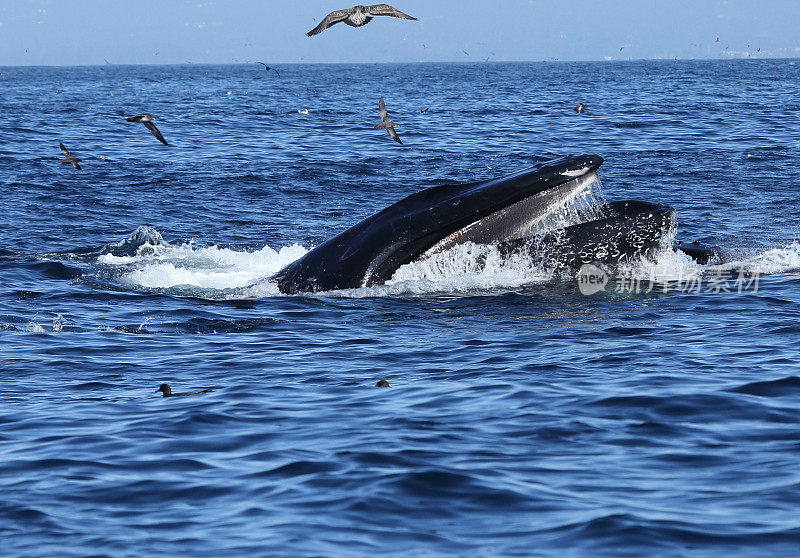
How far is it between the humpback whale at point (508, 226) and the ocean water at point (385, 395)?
0.95 ft

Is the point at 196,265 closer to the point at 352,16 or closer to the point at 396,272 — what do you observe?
the point at 352,16

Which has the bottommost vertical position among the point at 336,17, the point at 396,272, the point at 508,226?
the point at 396,272

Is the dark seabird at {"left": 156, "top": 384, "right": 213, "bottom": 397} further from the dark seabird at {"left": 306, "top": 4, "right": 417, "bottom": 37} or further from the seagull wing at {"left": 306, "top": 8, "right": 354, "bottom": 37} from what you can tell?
the seagull wing at {"left": 306, "top": 8, "right": 354, "bottom": 37}

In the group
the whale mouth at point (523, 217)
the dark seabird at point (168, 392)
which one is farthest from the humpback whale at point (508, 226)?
the dark seabird at point (168, 392)

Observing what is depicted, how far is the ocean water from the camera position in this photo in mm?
7293

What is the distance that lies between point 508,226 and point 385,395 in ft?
11.7

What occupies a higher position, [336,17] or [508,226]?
[336,17]

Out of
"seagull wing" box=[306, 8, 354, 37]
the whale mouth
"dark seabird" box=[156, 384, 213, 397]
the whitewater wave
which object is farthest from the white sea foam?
Answer: "dark seabird" box=[156, 384, 213, 397]

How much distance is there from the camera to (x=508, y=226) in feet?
43.7

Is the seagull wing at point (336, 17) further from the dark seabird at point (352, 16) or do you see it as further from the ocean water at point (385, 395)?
the ocean water at point (385, 395)

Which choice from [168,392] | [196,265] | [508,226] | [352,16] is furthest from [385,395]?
[196,265]

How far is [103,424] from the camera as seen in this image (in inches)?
384

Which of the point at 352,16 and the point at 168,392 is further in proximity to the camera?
the point at 352,16

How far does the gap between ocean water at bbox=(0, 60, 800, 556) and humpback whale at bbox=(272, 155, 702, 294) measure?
11.3 inches
